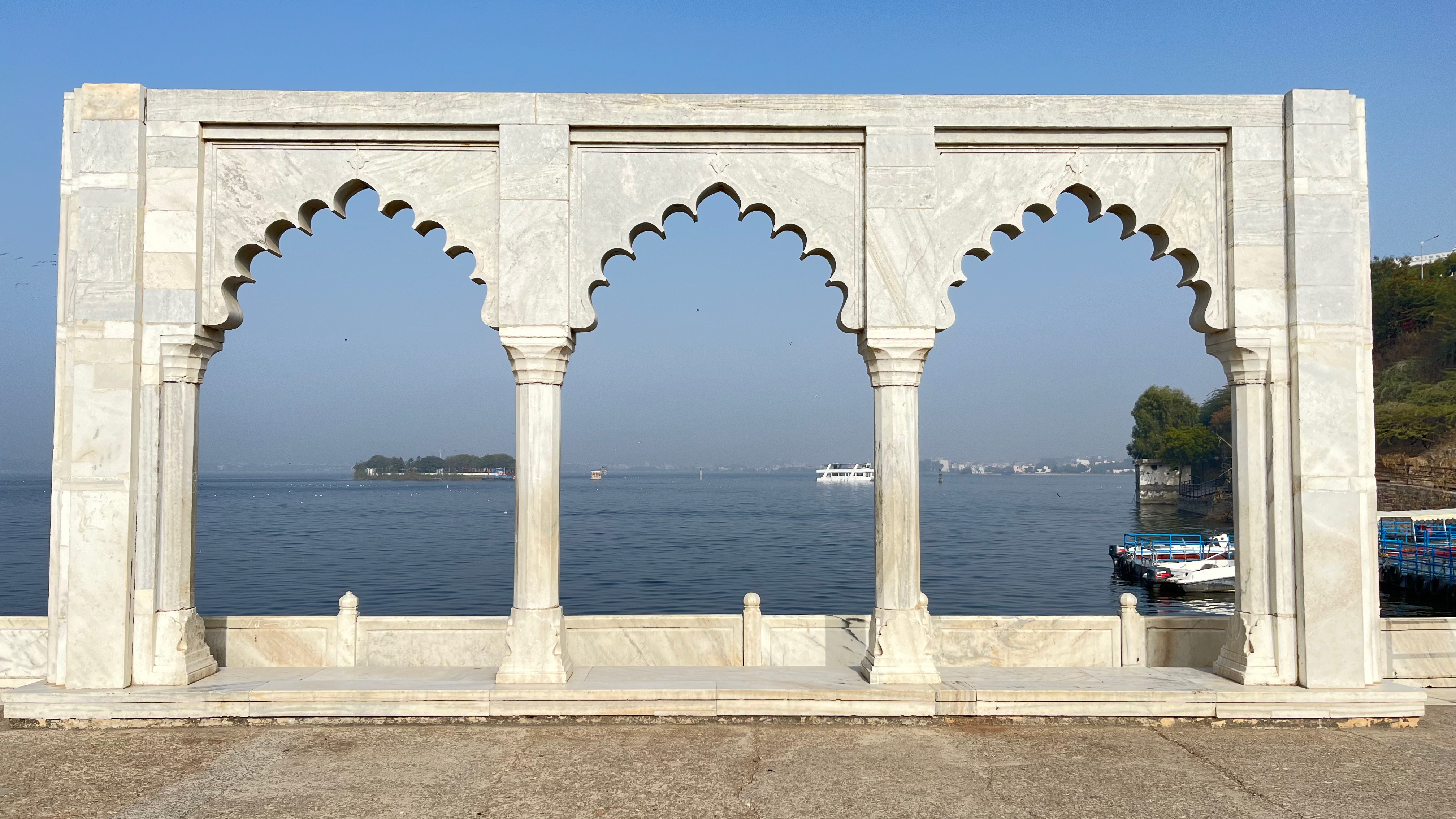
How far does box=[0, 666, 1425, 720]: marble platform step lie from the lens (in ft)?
22.6

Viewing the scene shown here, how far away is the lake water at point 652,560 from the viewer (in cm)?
3312

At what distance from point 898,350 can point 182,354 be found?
17.3 ft

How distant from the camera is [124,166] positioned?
7.18m

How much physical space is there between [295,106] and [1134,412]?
380ft

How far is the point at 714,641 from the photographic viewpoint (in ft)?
27.4

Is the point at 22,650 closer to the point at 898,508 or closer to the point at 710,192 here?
the point at 710,192

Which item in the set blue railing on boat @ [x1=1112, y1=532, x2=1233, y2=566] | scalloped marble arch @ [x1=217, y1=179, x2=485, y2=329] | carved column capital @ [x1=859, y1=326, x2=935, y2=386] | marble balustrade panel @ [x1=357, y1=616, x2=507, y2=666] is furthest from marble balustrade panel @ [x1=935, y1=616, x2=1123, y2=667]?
blue railing on boat @ [x1=1112, y1=532, x2=1233, y2=566]

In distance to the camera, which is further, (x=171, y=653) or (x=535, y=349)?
(x=535, y=349)

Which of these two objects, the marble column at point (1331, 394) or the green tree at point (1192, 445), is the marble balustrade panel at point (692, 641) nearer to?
the marble column at point (1331, 394)

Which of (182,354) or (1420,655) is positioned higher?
(182,354)

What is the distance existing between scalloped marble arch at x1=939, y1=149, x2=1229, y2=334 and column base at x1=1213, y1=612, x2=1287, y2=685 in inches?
85.8

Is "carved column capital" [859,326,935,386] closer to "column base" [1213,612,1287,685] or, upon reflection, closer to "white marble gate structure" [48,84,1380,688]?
"white marble gate structure" [48,84,1380,688]

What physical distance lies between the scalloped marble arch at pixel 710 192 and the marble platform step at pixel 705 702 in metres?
2.68

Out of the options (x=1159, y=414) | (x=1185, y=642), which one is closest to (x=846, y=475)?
(x=1159, y=414)
